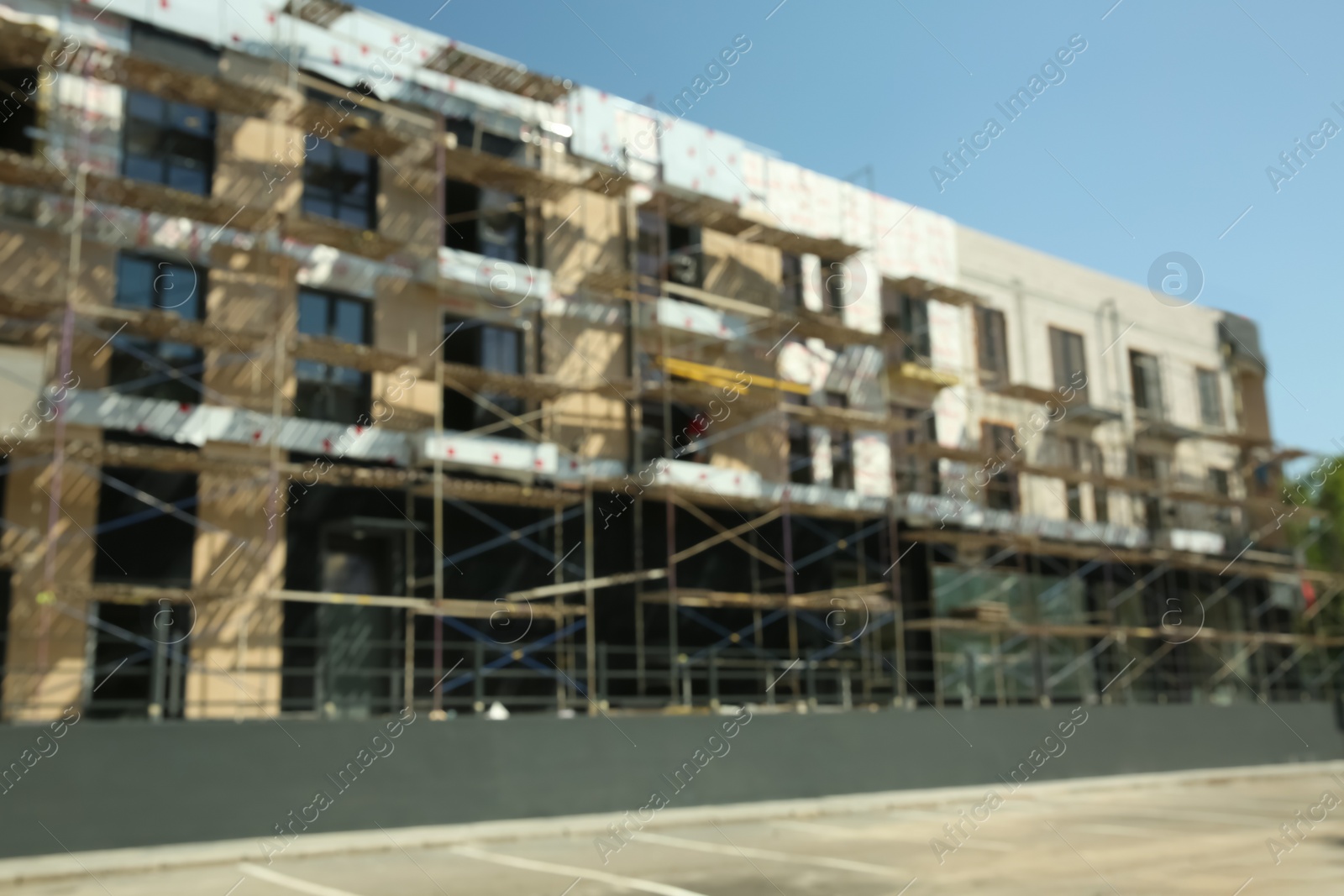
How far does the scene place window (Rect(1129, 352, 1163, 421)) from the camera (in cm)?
3128

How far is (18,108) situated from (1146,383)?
26.7 m

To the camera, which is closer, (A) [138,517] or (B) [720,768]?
(A) [138,517]

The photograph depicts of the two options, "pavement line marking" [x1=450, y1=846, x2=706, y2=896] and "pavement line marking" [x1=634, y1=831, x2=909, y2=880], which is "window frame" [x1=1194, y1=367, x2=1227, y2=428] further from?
"pavement line marking" [x1=450, y1=846, x2=706, y2=896]

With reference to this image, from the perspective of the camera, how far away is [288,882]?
36.1ft

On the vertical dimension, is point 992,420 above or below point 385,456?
above

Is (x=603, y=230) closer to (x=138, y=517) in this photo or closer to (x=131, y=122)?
(x=131, y=122)

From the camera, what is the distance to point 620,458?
2106cm

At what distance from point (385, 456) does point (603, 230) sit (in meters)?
6.49

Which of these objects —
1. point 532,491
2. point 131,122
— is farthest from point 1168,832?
point 131,122

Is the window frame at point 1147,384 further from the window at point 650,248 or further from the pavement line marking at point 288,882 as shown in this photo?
the pavement line marking at point 288,882

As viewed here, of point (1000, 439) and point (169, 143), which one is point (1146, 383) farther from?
point (169, 143)

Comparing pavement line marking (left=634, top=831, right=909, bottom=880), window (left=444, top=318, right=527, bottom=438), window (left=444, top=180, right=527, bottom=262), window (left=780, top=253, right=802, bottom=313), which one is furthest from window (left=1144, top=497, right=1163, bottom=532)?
Result: pavement line marking (left=634, top=831, right=909, bottom=880)

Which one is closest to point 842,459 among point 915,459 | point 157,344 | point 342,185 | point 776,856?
point 915,459

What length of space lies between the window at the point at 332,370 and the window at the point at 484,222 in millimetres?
2234
